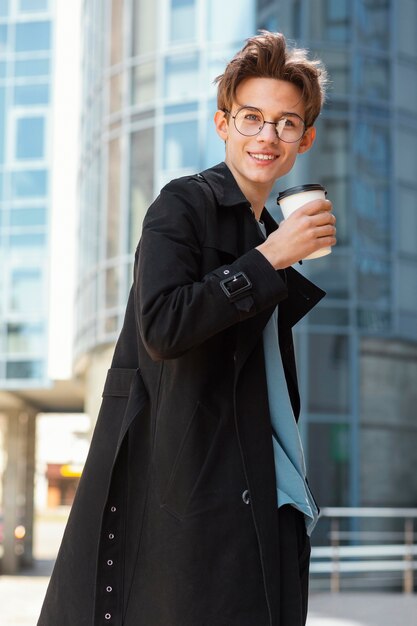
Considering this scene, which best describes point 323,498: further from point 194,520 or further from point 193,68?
point 194,520

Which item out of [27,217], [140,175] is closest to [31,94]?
[27,217]

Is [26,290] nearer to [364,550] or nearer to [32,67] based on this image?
[32,67]

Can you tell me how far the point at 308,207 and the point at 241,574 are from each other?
0.58 metres

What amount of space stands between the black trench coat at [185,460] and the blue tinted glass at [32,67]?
72.7 ft

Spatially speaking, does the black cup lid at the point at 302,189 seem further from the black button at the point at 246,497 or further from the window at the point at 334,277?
the window at the point at 334,277

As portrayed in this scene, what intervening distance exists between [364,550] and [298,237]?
12980 millimetres

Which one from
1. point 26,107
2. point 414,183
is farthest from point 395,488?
point 26,107

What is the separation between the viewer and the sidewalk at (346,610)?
10.7 metres

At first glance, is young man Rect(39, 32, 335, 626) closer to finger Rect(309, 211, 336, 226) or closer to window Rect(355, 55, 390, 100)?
finger Rect(309, 211, 336, 226)

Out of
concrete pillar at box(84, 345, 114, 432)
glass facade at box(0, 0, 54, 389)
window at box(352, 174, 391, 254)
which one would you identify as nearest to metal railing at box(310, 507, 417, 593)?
window at box(352, 174, 391, 254)

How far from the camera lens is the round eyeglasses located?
2.05 m

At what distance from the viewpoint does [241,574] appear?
5.94ft

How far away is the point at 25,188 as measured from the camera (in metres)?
23.0

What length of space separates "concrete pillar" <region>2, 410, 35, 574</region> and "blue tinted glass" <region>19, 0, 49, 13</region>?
9715 millimetres
